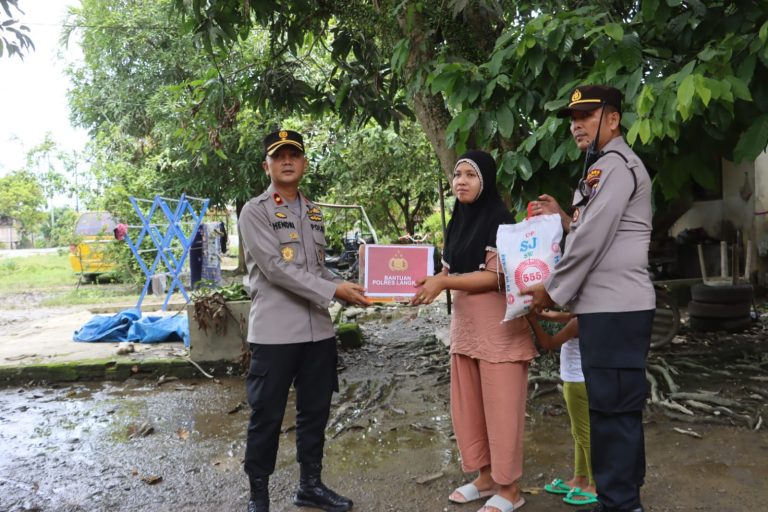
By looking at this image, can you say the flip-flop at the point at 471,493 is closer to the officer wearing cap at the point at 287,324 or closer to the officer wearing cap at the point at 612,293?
the officer wearing cap at the point at 287,324

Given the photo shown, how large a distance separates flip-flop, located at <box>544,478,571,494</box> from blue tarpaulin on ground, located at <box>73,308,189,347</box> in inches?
192

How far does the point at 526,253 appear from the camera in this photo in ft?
9.18

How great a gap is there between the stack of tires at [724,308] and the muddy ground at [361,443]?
22.2 inches

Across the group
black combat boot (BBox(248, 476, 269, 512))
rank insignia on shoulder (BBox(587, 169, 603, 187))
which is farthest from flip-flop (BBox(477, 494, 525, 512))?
rank insignia on shoulder (BBox(587, 169, 603, 187))

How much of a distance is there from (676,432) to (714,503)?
3.40 feet

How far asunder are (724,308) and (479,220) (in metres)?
4.95

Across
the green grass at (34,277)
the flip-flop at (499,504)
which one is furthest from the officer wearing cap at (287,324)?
the green grass at (34,277)

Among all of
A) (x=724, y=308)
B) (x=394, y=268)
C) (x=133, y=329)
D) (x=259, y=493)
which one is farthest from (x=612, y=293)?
(x=133, y=329)

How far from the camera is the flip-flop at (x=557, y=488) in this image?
3.26m

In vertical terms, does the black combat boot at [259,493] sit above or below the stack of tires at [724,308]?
below

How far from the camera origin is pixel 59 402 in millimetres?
5547

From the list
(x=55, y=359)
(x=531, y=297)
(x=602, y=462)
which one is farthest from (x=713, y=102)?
(x=55, y=359)

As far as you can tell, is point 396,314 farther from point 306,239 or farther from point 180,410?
point 306,239

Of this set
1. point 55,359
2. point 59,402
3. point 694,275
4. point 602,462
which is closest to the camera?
point 602,462
